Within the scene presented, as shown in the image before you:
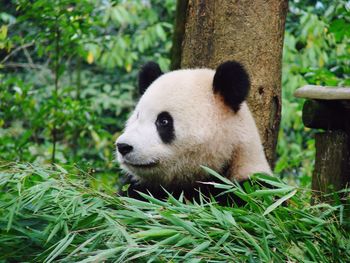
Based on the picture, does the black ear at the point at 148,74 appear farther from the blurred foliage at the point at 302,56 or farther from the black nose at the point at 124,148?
the blurred foliage at the point at 302,56

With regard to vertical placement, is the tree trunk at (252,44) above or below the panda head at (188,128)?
above

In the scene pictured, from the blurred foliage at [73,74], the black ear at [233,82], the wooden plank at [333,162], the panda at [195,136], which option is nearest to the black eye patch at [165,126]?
the panda at [195,136]

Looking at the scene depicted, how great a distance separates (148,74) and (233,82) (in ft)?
1.94

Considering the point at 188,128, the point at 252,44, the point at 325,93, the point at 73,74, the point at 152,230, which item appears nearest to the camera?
the point at 152,230

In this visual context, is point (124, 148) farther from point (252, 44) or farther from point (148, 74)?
point (252, 44)

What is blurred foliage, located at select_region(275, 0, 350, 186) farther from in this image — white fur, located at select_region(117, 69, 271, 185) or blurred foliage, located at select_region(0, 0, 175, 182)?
white fur, located at select_region(117, 69, 271, 185)

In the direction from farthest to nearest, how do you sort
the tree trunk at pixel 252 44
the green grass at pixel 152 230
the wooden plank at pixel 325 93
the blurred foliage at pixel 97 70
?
1. the blurred foliage at pixel 97 70
2. the tree trunk at pixel 252 44
3. the wooden plank at pixel 325 93
4. the green grass at pixel 152 230

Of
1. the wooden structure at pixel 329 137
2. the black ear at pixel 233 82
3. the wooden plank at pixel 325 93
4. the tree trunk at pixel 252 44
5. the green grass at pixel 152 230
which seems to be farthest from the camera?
the tree trunk at pixel 252 44

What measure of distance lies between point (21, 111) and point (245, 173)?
120 inches

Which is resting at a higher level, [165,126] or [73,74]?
[165,126]

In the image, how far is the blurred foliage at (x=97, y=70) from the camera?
16.8ft

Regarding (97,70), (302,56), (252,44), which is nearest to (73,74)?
(97,70)

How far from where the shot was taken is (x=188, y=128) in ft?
10.4

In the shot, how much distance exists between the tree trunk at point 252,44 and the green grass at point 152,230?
1.29m
